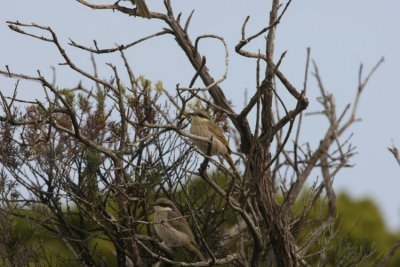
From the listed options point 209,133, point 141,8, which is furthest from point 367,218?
point 141,8

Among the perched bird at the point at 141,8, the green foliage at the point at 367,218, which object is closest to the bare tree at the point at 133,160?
the perched bird at the point at 141,8

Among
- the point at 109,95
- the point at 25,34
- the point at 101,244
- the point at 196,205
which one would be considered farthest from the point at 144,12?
the point at 101,244

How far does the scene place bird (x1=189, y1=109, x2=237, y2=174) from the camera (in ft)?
21.5

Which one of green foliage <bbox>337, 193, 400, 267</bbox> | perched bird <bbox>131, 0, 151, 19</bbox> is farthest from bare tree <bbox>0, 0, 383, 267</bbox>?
green foliage <bbox>337, 193, 400, 267</bbox>

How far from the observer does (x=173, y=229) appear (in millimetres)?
6906

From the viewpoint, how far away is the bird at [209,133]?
21.5 ft

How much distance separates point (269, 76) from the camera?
5.83 metres

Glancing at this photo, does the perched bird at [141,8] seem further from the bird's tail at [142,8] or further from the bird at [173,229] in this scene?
the bird at [173,229]

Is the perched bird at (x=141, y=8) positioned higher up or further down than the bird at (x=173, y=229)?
higher up

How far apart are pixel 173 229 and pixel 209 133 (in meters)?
0.87

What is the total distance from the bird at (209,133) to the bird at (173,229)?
0.59 m

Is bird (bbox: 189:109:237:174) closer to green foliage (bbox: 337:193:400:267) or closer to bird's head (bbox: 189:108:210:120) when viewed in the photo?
bird's head (bbox: 189:108:210:120)

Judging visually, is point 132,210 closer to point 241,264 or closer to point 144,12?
point 241,264

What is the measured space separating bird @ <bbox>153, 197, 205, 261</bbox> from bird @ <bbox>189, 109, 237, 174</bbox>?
59 centimetres
